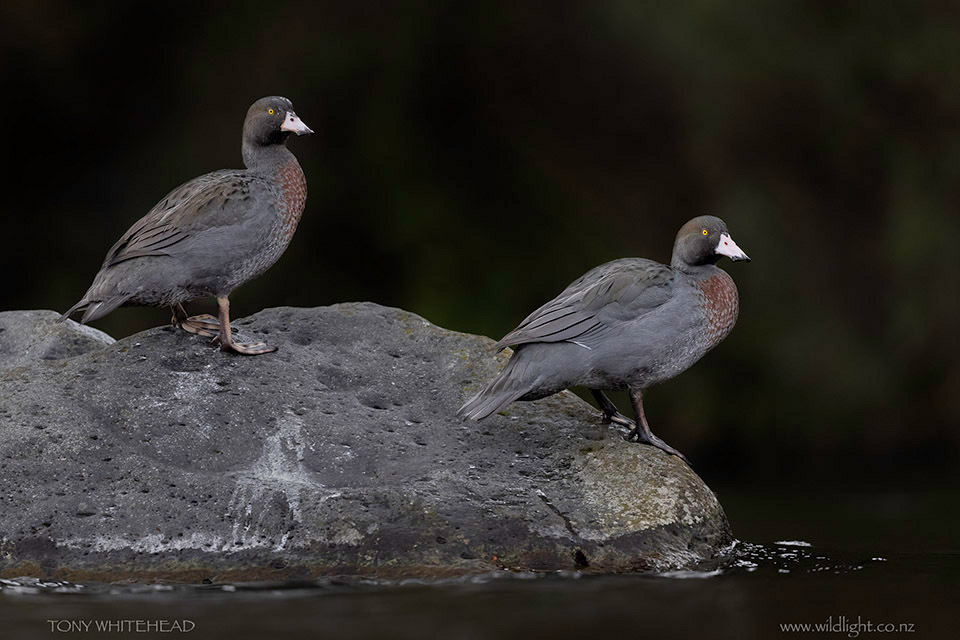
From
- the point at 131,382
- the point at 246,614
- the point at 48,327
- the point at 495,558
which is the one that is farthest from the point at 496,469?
the point at 48,327

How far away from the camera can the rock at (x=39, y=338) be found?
6.20 metres

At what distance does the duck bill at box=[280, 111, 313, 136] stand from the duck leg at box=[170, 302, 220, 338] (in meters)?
0.97

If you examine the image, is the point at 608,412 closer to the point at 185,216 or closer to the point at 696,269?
the point at 696,269

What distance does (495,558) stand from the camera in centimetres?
450

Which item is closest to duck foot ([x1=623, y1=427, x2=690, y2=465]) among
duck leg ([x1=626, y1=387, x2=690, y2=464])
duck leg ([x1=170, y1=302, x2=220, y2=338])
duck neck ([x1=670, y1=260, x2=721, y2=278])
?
duck leg ([x1=626, y1=387, x2=690, y2=464])

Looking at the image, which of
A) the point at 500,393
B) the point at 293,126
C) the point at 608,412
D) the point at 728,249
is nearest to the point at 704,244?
the point at 728,249

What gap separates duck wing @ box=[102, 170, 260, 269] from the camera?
211 inches

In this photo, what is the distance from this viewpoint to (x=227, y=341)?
548cm

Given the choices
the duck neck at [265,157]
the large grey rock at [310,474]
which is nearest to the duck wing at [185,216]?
the duck neck at [265,157]

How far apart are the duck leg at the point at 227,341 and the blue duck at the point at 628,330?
1.08 meters

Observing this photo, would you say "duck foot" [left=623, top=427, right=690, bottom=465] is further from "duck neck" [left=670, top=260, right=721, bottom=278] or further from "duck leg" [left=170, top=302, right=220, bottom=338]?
"duck leg" [left=170, top=302, right=220, bottom=338]

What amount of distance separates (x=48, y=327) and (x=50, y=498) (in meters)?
1.94

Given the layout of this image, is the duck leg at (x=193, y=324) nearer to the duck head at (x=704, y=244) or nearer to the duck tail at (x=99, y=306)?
the duck tail at (x=99, y=306)

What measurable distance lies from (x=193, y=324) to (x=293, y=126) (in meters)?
1.06
